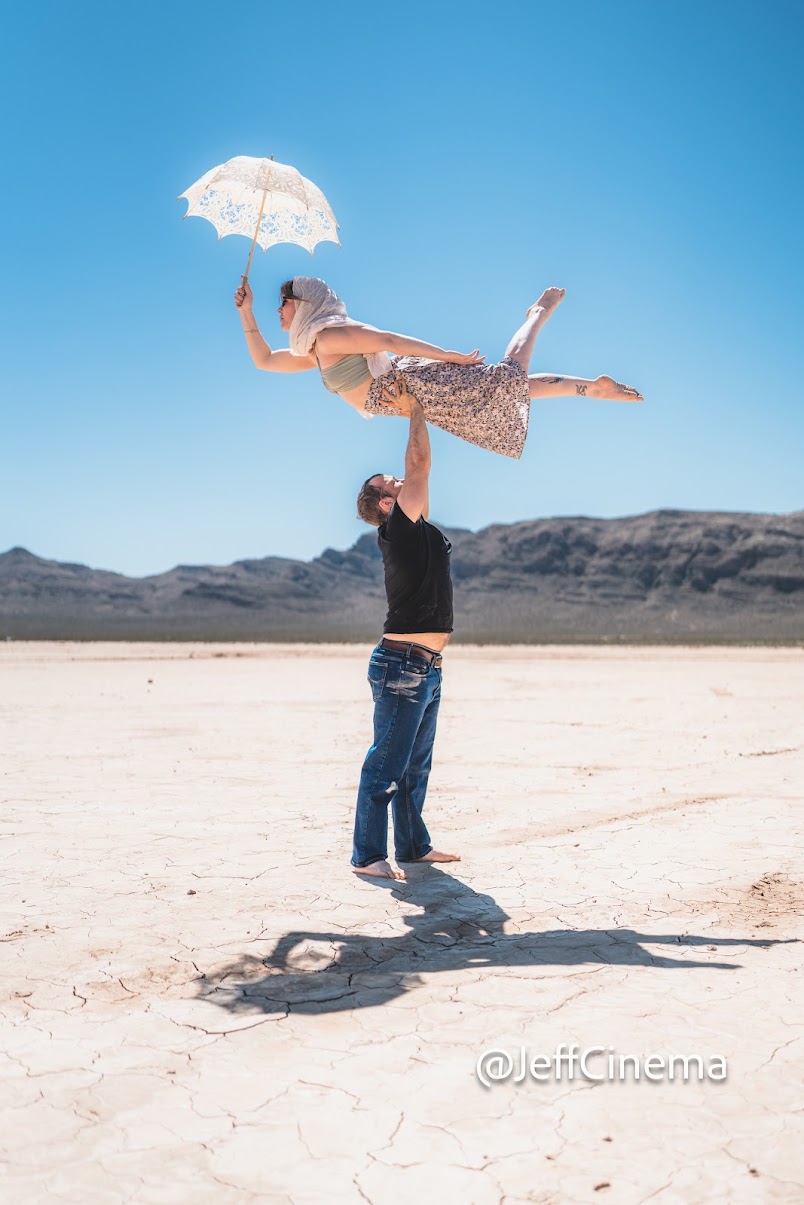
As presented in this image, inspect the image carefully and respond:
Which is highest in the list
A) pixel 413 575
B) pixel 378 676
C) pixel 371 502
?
pixel 371 502

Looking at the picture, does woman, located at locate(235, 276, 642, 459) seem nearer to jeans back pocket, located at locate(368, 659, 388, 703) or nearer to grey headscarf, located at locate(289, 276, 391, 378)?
grey headscarf, located at locate(289, 276, 391, 378)

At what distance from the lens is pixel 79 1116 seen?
8.14 ft

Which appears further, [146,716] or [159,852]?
[146,716]

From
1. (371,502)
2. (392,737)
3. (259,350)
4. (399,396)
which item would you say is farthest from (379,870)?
(259,350)

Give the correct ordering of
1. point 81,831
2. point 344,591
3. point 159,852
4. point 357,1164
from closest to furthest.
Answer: point 357,1164 → point 159,852 → point 81,831 → point 344,591

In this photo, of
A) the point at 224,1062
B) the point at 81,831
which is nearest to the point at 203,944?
the point at 224,1062

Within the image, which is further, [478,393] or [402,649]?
[402,649]

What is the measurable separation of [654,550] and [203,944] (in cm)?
11795

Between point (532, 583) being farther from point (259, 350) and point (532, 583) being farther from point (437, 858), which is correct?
point (259, 350)

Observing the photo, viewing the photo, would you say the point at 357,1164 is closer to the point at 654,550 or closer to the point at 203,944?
the point at 203,944

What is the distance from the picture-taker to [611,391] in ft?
14.4

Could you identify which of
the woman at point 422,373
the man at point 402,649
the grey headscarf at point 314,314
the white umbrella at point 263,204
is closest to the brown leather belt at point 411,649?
the man at point 402,649

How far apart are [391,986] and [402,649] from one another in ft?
5.56

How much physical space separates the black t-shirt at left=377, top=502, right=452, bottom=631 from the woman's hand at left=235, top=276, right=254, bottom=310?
112 centimetres
